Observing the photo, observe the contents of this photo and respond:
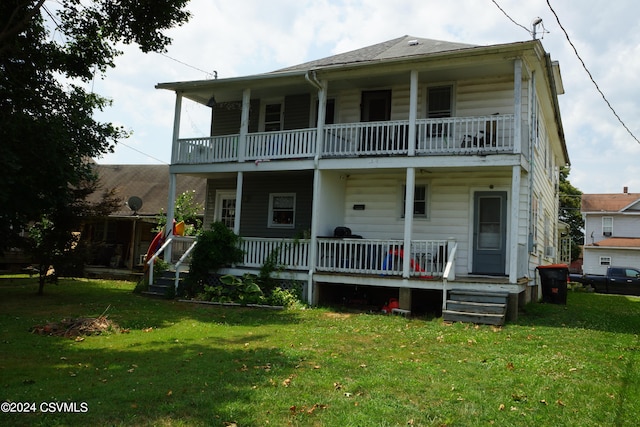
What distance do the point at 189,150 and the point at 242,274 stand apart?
4.78m

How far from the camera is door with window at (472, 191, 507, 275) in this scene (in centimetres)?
1341

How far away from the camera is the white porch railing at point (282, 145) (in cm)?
1462

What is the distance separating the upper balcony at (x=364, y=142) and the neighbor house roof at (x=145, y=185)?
29.2 feet

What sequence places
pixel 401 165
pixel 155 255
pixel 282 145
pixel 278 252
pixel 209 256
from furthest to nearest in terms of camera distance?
pixel 282 145 → pixel 155 255 → pixel 209 256 → pixel 278 252 → pixel 401 165

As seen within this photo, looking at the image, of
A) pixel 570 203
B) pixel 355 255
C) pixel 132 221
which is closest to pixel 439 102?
pixel 355 255

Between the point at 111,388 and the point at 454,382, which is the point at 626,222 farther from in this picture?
the point at 111,388

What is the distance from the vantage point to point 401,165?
1300 centimetres

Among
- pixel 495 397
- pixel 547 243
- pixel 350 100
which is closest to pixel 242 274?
pixel 350 100

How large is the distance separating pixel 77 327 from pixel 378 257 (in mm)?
7473

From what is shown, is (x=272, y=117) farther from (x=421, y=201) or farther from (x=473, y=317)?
(x=473, y=317)

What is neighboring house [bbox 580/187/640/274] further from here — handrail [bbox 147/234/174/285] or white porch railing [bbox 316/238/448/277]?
handrail [bbox 147/234/174/285]

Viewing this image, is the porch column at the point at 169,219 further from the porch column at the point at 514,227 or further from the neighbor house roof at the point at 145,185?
the porch column at the point at 514,227

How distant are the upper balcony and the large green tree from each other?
2.84 metres

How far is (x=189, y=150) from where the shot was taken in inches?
648
